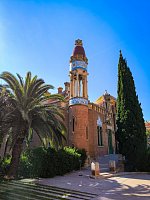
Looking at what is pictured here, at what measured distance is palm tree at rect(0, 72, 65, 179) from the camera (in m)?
13.2

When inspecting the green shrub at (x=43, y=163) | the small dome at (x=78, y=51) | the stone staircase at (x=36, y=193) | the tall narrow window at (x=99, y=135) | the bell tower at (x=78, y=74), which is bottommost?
the stone staircase at (x=36, y=193)

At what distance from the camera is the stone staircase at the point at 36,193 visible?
27.9 ft

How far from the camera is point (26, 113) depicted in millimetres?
12711

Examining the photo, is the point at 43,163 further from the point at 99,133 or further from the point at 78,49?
the point at 78,49

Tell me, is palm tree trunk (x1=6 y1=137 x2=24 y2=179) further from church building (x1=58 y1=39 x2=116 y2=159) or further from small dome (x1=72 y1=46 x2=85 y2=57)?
small dome (x1=72 y1=46 x2=85 y2=57)

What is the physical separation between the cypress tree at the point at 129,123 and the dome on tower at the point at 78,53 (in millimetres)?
4350

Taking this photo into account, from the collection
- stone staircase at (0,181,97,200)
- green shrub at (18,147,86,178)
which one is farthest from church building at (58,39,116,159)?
stone staircase at (0,181,97,200)

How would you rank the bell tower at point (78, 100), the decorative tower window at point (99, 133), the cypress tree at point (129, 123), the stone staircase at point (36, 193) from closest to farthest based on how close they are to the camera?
the stone staircase at point (36, 193) < the cypress tree at point (129, 123) < the bell tower at point (78, 100) < the decorative tower window at point (99, 133)

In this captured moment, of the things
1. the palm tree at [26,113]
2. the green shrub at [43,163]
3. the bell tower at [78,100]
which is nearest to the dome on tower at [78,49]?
the bell tower at [78,100]

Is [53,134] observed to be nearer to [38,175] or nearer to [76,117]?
[38,175]

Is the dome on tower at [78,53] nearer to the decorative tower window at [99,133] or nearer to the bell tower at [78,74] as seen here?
the bell tower at [78,74]

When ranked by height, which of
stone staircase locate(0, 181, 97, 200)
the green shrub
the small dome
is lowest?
stone staircase locate(0, 181, 97, 200)

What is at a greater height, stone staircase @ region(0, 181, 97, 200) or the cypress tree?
→ the cypress tree

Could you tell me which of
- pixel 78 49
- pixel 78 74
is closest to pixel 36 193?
pixel 78 74
